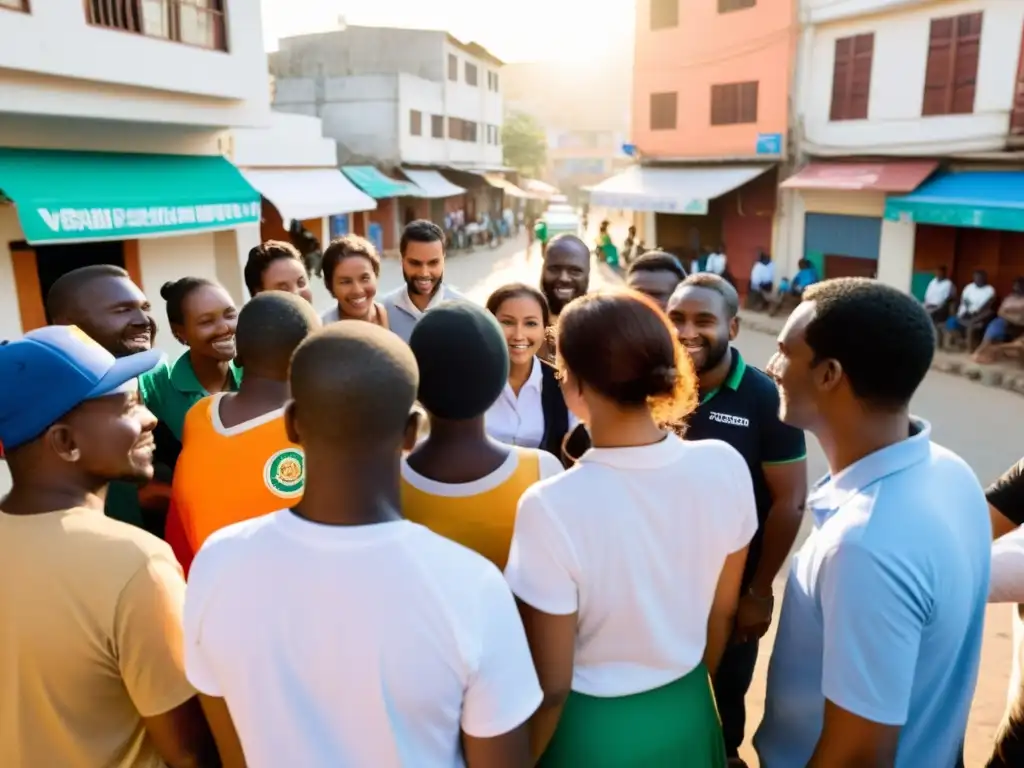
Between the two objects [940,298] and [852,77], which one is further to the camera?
[852,77]

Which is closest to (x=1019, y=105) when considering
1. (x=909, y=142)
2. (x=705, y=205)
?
(x=909, y=142)

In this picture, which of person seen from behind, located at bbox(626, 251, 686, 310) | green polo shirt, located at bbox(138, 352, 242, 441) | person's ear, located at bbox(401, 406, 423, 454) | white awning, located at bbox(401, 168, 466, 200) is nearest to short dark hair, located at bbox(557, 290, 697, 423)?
person's ear, located at bbox(401, 406, 423, 454)

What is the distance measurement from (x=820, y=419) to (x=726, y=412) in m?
0.90

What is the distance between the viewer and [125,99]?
8305 millimetres

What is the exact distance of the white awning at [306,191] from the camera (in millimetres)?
16812

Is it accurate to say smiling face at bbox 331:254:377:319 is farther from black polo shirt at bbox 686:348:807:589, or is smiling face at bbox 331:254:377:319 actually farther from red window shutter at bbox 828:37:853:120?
red window shutter at bbox 828:37:853:120

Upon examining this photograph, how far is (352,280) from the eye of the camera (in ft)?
13.1

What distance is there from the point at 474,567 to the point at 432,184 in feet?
91.5

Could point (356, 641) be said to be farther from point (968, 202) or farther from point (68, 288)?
point (968, 202)

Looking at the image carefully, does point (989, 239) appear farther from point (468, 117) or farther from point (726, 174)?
point (468, 117)

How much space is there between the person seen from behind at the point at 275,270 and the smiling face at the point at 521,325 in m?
1.18

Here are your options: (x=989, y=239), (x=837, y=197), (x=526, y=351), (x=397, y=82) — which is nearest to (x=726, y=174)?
(x=837, y=197)

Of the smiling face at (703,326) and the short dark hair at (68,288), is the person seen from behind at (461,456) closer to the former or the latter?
the smiling face at (703,326)

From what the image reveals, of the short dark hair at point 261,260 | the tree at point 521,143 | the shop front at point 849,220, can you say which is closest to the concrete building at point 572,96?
the tree at point 521,143
